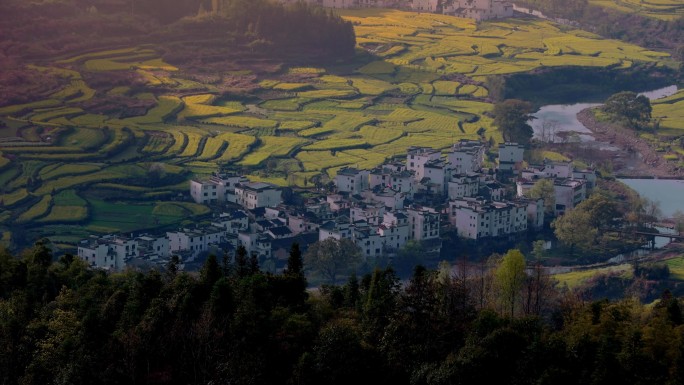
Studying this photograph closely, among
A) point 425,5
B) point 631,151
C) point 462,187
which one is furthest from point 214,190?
point 425,5

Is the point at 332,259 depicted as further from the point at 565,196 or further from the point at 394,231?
the point at 565,196

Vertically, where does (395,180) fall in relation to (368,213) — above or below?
above

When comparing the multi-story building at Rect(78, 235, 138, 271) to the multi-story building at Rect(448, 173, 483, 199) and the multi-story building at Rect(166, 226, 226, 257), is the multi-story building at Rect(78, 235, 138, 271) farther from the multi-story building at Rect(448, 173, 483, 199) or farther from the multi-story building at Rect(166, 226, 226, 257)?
the multi-story building at Rect(448, 173, 483, 199)

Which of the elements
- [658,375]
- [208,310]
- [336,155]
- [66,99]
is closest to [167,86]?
[66,99]

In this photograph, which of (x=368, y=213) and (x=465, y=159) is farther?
(x=465, y=159)

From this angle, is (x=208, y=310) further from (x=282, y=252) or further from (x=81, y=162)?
(x=81, y=162)

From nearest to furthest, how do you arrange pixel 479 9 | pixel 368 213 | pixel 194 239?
1. pixel 194 239
2. pixel 368 213
3. pixel 479 9

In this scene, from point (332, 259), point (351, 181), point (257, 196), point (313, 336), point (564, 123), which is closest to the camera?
point (313, 336)

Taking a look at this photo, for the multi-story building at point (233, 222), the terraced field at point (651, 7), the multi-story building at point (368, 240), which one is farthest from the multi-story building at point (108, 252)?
the terraced field at point (651, 7)
